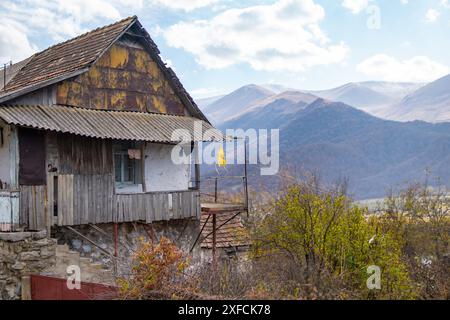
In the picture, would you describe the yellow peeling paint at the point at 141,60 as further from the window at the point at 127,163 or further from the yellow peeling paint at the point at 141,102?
the window at the point at 127,163

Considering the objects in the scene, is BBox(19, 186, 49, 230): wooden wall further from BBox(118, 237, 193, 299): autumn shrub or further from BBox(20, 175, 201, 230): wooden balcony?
BBox(118, 237, 193, 299): autumn shrub

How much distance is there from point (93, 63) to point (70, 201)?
4.21 metres

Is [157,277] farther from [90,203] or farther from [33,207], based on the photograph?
[90,203]

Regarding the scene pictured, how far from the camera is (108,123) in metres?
15.5

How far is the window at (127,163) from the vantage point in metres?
16.5

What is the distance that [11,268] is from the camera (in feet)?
43.4

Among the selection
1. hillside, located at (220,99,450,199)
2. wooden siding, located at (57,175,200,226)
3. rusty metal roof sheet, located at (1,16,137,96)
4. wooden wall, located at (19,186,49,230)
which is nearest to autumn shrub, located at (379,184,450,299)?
wooden siding, located at (57,175,200,226)

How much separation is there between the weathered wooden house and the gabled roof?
4 cm

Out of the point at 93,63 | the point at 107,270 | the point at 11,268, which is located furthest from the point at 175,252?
the point at 93,63

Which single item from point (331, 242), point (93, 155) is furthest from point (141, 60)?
point (331, 242)

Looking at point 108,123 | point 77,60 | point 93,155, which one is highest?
point 77,60

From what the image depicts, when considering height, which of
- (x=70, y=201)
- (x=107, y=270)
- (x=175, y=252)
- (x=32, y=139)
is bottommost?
(x=107, y=270)

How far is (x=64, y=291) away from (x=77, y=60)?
24.9 feet
